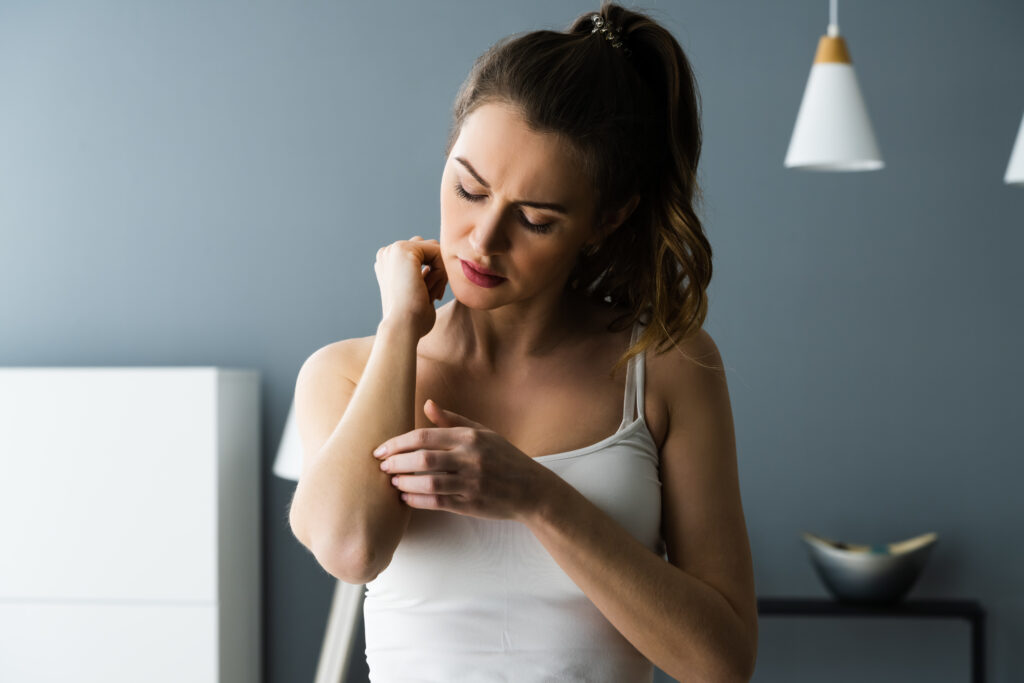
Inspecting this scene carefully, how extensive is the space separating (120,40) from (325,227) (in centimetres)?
102

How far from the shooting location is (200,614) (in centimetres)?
337

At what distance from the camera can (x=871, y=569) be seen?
3379 millimetres

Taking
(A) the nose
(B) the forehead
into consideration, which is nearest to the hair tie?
(B) the forehead

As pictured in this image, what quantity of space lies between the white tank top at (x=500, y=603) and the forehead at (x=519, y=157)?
0.33 m

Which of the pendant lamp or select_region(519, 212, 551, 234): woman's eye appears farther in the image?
the pendant lamp

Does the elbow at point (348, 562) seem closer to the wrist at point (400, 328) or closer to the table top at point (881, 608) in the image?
the wrist at point (400, 328)

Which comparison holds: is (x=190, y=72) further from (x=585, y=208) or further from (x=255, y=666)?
(x=585, y=208)

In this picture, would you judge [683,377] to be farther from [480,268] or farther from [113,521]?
[113,521]

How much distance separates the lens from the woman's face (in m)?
1.19

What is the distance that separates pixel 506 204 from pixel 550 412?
293 millimetres

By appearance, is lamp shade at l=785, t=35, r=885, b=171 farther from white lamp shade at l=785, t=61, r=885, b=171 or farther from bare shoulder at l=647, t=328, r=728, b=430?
bare shoulder at l=647, t=328, r=728, b=430

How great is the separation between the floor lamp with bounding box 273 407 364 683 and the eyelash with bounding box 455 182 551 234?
2211 mm

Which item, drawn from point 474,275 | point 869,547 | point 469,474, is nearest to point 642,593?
point 469,474

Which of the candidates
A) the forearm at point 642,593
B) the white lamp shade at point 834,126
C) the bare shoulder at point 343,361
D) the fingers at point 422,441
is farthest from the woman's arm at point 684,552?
the white lamp shade at point 834,126
